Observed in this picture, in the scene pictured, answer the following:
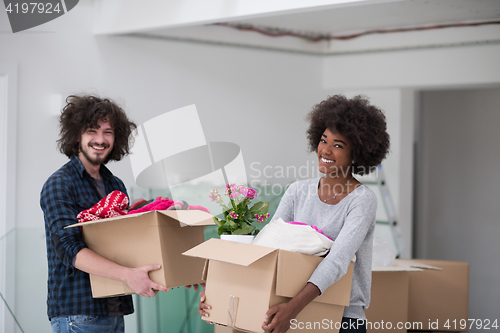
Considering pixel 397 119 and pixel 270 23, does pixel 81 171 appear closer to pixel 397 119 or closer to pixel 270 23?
pixel 270 23

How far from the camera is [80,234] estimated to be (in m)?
1.57

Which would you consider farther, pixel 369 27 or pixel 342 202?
pixel 369 27

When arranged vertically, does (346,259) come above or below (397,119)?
below

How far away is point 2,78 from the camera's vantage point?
3043 millimetres

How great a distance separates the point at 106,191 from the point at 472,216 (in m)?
4.10

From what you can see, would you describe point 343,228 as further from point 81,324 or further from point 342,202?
point 81,324

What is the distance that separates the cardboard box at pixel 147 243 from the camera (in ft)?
4.91

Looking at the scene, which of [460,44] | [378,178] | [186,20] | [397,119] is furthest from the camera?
[397,119]

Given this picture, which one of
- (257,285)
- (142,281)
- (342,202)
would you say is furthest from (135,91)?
(257,285)

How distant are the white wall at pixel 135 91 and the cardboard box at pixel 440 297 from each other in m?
1.81

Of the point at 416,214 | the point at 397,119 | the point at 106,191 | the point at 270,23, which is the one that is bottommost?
the point at 416,214

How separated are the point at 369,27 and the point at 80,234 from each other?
3.40m

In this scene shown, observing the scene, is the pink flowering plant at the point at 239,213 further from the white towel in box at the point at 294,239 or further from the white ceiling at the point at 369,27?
the white ceiling at the point at 369,27

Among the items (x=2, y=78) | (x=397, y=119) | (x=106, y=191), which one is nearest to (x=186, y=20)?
(x=2, y=78)
